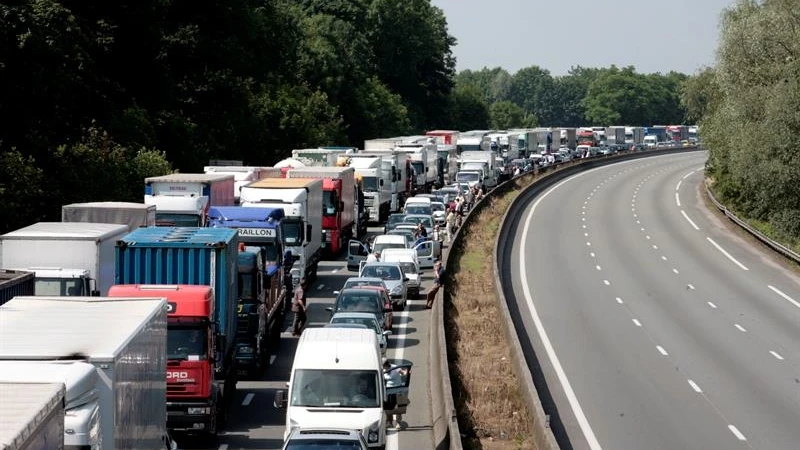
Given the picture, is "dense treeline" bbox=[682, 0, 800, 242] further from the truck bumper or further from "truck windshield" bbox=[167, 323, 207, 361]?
the truck bumper

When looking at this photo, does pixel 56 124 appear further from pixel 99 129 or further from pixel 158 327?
pixel 158 327

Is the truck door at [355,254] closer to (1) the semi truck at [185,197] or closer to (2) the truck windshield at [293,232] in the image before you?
(1) the semi truck at [185,197]

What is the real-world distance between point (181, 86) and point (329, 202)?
30560mm

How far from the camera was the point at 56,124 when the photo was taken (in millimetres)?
49844

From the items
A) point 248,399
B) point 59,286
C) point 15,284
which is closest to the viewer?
point 15,284

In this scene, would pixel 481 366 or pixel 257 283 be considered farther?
pixel 481 366

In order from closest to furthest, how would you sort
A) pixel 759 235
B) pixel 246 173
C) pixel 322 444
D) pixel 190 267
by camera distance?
1. pixel 322 444
2. pixel 190 267
3. pixel 246 173
4. pixel 759 235

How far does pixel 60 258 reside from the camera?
27406 millimetres

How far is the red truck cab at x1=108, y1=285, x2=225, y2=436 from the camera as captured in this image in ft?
76.0

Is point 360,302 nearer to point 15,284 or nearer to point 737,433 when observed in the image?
point 737,433

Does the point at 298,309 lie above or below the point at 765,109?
below

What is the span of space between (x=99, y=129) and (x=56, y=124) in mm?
6382

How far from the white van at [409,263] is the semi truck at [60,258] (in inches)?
706

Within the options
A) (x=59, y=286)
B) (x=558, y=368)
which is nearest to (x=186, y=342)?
(x=59, y=286)
